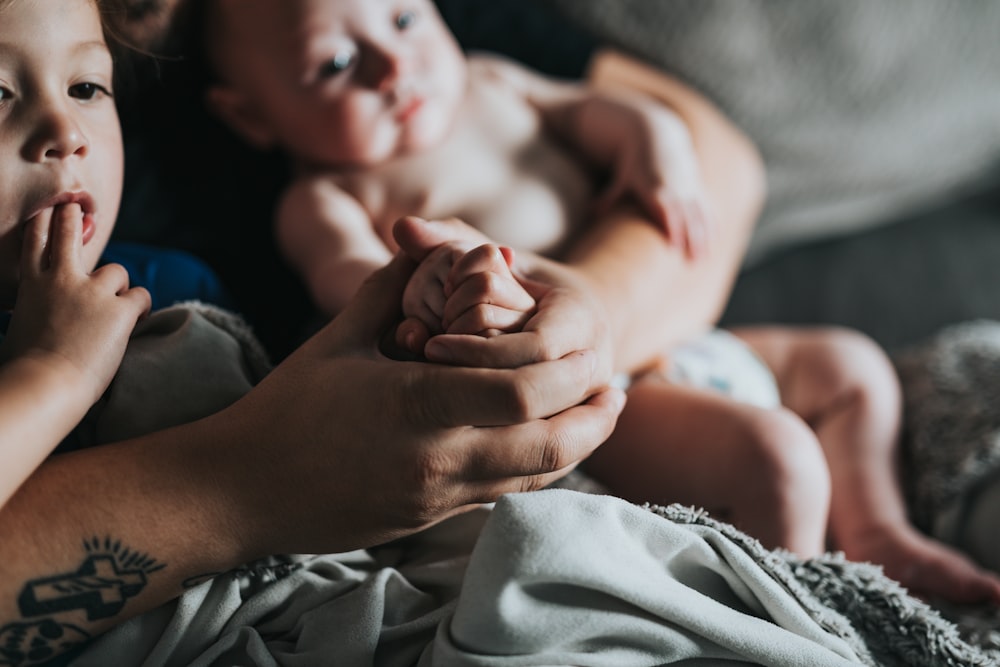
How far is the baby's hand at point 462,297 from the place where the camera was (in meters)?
0.63

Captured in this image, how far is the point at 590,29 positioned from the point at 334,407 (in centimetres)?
84

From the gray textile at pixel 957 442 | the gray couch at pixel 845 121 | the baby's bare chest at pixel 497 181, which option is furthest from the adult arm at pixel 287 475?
the gray couch at pixel 845 121

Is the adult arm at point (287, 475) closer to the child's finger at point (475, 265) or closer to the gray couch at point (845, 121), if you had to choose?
the child's finger at point (475, 265)

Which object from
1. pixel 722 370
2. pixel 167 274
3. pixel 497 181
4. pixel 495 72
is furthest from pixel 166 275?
pixel 722 370

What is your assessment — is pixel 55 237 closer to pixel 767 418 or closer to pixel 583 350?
pixel 583 350

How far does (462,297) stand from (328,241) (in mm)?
342

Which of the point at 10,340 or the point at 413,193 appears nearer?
the point at 10,340

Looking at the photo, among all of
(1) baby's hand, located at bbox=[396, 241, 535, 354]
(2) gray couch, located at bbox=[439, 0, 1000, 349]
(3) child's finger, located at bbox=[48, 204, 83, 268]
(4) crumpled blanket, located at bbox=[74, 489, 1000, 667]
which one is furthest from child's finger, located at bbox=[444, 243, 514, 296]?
(2) gray couch, located at bbox=[439, 0, 1000, 349]

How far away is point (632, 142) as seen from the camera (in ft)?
3.52

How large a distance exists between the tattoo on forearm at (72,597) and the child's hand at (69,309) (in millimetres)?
109

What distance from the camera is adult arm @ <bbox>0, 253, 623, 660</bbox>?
0.60m

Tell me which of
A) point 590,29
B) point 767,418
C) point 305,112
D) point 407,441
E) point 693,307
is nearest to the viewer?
point 407,441

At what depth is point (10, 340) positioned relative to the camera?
655 mm

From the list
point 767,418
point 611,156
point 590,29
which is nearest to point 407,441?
point 767,418
